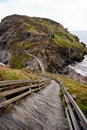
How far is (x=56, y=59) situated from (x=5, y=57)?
93.7 ft

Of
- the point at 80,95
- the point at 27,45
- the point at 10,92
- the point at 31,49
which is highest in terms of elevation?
the point at 27,45

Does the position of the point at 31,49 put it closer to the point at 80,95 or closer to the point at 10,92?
the point at 80,95

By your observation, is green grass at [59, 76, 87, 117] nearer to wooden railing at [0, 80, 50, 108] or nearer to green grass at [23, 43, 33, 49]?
wooden railing at [0, 80, 50, 108]

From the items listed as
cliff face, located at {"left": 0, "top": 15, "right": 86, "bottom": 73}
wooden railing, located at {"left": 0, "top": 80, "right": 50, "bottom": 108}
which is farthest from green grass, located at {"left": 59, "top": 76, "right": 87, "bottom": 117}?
cliff face, located at {"left": 0, "top": 15, "right": 86, "bottom": 73}

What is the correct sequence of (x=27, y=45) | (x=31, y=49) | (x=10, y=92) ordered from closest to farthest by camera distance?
(x=10, y=92)
(x=31, y=49)
(x=27, y=45)

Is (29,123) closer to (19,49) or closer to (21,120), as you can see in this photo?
(21,120)

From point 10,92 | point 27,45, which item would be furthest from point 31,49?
point 10,92

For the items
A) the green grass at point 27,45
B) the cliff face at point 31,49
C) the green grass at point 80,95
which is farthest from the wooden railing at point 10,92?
the green grass at point 27,45

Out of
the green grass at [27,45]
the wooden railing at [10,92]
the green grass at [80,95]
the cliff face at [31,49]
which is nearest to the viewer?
the wooden railing at [10,92]

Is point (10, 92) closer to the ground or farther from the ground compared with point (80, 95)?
farther from the ground

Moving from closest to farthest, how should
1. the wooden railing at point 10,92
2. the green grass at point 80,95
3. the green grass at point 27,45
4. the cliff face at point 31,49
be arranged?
1. the wooden railing at point 10,92
2. the green grass at point 80,95
3. the cliff face at point 31,49
4. the green grass at point 27,45

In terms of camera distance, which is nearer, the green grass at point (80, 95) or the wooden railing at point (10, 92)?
the wooden railing at point (10, 92)

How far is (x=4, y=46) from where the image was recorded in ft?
535

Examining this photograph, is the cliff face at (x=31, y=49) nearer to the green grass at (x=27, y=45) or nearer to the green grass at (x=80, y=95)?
the green grass at (x=27, y=45)
